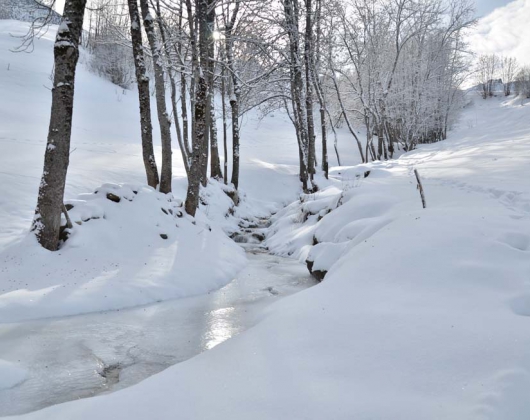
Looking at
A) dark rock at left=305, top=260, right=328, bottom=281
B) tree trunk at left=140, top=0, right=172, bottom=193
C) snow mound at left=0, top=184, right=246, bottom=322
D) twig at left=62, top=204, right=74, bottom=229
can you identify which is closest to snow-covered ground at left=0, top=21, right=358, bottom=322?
snow mound at left=0, top=184, right=246, bottom=322

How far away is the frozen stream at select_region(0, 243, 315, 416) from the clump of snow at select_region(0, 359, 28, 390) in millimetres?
47

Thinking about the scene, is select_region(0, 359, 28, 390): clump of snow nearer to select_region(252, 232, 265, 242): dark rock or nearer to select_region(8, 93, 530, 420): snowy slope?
select_region(8, 93, 530, 420): snowy slope

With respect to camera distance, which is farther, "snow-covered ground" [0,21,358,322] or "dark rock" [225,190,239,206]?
"dark rock" [225,190,239,206]

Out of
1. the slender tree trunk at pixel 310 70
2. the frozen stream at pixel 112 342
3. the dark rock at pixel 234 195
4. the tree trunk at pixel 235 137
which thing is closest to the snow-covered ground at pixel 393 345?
the frozen stream at pixel 112 342

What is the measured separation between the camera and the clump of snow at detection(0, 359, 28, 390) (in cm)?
311

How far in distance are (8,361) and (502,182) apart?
786 cm

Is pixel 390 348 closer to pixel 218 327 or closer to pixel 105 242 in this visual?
pixel 218 327

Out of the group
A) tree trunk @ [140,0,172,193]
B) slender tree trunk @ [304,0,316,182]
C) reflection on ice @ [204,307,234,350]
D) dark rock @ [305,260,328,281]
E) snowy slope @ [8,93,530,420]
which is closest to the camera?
snowy slope @ [8,93,530,420]

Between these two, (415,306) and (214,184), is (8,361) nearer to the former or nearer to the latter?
(415,306)

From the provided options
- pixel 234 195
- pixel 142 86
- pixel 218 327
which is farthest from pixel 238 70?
pixel 218 327

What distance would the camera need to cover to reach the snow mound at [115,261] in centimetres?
509

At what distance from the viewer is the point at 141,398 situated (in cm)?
Answer: 244

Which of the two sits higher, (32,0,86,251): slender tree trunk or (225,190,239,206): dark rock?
(32,0,86,251): slender tree trunk

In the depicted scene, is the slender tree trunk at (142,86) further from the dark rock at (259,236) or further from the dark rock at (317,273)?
the dark rock at (317,273)
